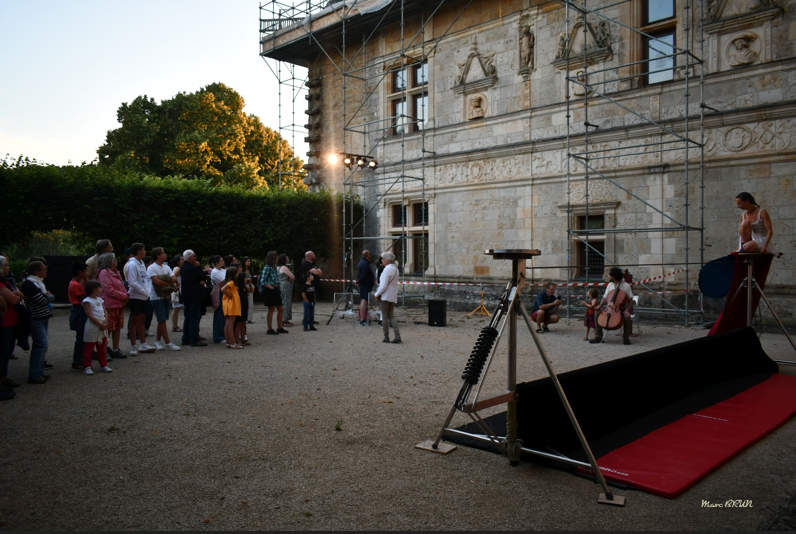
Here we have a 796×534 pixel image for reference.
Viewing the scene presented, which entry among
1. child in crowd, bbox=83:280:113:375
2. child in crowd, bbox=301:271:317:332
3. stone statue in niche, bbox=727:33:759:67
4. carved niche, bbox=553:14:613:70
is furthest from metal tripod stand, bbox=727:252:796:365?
child in crowd, bbox=83:280:113:375

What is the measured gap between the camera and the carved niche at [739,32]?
450 inches

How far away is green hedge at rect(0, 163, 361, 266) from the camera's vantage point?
14984 millimetres

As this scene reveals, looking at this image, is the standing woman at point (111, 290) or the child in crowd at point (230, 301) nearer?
the standing woman at point (111, 290)

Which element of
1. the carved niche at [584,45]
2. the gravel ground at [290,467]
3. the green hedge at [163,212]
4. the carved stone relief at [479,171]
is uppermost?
the carved niche at [584,45]

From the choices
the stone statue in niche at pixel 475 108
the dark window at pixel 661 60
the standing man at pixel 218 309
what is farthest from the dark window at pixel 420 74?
the standing man at pixel 218 309

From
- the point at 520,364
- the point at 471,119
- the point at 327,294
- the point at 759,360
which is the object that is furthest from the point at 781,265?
the point at 327,294

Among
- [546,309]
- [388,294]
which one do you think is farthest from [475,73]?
[388,294]

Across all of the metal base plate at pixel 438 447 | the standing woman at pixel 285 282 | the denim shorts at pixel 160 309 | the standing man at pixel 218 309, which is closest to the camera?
the metal base plate at pixel 438 447

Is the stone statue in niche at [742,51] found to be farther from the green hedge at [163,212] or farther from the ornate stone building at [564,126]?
the green hedge at [163,212]

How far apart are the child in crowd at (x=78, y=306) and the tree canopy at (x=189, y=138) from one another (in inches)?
949

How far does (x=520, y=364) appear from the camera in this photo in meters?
8.15

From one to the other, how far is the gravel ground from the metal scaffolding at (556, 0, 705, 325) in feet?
22.1

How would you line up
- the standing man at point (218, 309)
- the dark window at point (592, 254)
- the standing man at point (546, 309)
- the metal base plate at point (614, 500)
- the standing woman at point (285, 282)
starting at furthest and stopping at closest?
the dark window at point (592, 254) < the standing woman at point (285, 282) < the standing man at point (546, 309) < the standing man at point (218, 309) < the metal base plate at point (614, 500)

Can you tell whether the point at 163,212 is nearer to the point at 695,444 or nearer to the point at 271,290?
the point at 271,290
